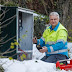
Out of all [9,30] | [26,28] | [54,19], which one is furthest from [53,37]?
[26,28]

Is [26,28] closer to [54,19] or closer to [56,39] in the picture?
[54,19]

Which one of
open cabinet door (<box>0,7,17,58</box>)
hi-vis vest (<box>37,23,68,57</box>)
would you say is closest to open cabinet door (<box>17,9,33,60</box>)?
open cabinet door (<box>0,7,17,58</box>)

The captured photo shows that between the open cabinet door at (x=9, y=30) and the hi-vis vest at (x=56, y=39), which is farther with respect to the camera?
Answer: the open cabinet door at (x=9, y=30)

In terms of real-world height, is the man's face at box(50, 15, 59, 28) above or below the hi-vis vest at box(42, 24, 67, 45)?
above

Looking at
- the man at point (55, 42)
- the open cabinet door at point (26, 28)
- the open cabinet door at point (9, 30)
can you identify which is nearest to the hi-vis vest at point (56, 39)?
the man at point (55, 42)

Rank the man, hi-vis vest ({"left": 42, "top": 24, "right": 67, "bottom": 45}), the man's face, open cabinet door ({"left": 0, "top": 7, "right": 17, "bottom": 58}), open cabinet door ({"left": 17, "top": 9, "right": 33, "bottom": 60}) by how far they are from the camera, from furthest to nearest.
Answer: open cabinet door ({"left": 17, "top": 9, "right": 33, "bottom": 60}) → open cabinet door ({"left": 0, "top": 7, "right": 17, "bottom": 58}) → the man's face → hi-vis vest ({"left": 42, "top": 24, "right": 67, "bottom": 45}) → the man

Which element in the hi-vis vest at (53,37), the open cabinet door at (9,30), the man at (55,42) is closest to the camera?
the man at (55,42)

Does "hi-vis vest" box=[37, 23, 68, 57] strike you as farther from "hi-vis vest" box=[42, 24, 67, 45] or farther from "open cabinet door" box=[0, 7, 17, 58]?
"open cabinet door" box=[0, 7, 17, 58]

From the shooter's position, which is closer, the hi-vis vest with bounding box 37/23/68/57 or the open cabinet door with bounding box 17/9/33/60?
the hi-vis vest with bounding box 37/23/68/57

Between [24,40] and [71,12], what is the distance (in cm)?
670

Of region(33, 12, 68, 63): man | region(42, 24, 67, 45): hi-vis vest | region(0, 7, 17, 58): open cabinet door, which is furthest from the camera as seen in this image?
region(0, 7, 17, 58): open cabinet door

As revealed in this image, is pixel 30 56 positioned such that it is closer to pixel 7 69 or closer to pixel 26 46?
pixel 26 46

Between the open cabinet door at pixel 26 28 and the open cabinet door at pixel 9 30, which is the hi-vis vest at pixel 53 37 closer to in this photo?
the open cabinet door at pixel 9 30

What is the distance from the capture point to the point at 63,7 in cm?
1294
